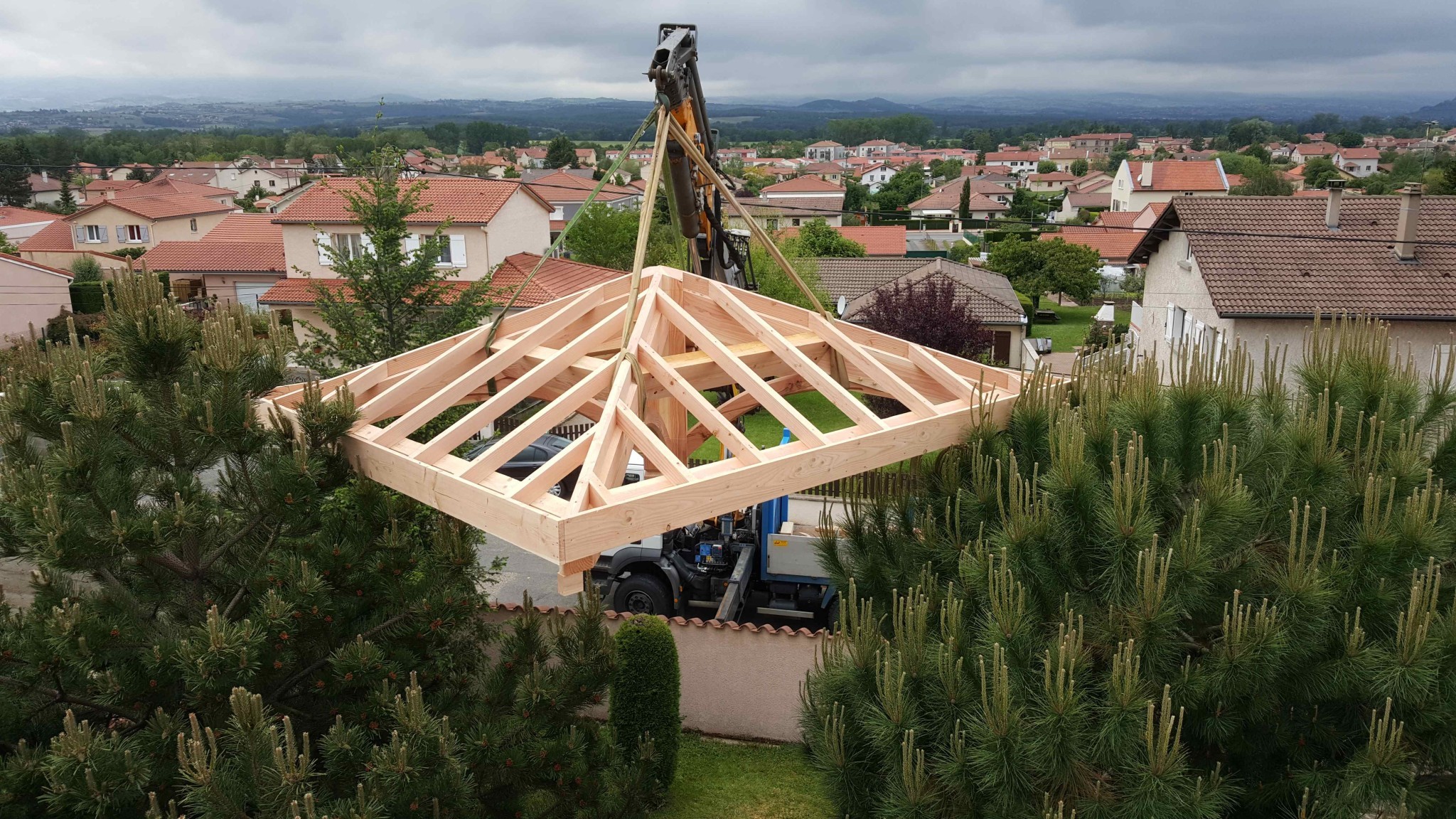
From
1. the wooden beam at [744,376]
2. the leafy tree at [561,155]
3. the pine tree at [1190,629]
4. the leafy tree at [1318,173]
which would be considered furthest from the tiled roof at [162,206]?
the leafy tree at [1318,173]

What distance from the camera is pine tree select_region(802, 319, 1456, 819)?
4766 millimetres

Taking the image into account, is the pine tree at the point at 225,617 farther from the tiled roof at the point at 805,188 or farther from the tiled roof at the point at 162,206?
the tiled roof at the point at 805,188

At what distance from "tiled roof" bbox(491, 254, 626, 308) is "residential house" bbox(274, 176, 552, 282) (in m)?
0.94

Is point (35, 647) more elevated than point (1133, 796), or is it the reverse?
point (35, 647)

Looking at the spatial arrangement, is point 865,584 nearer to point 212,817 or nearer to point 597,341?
point 597,341

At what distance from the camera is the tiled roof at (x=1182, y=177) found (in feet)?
263

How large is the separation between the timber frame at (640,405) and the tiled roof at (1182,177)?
81.0 metres

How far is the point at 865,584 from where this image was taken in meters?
7.13

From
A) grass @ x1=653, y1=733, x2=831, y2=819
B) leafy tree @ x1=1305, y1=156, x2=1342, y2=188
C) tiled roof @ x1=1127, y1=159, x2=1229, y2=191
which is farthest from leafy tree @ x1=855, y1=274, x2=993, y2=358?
leafy tree @ x1=1305, y1=156, x2=1342, y2=188

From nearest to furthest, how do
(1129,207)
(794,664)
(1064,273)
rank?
1. (794,664)
2. (1064,273)
3. (1129,207)

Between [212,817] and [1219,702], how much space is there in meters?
5.07

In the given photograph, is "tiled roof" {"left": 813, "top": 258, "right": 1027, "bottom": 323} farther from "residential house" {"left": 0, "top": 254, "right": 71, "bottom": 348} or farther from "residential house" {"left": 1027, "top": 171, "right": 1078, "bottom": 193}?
"residential house" {"left": 1027, "top": 171, "right": 1078, "bottom": 193}

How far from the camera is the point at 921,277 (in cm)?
3098

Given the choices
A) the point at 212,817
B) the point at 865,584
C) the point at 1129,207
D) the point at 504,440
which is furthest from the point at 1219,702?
the point at 1129,207
